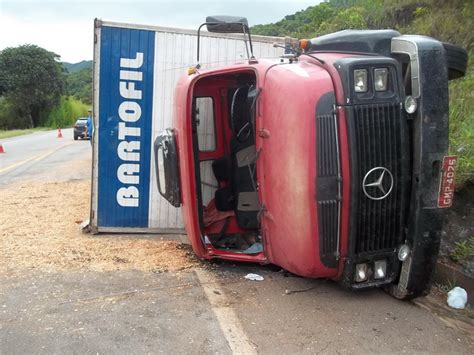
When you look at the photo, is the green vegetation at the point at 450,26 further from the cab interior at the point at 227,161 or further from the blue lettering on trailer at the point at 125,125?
the blue lettering on trailer at the point at 125,125

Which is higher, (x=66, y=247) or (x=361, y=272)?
(x=361, y=272)

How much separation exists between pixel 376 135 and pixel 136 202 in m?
3.43

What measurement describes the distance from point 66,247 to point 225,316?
7.84 feet

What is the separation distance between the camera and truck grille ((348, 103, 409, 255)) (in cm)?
318

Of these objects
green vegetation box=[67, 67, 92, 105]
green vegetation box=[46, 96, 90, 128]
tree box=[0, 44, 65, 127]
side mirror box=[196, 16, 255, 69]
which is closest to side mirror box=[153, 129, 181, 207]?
side mirror box=[196, 16, 255, 69]

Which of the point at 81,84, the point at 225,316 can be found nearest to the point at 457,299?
the point at 225,316

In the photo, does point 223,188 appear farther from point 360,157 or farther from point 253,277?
point 360,157

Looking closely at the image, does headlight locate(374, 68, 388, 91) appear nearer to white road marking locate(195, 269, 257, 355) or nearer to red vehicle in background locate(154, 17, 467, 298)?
red vehicle in background locate(154, 17, 467, 298)

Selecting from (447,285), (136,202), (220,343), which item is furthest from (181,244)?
(447,285)

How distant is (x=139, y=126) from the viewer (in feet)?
18.8

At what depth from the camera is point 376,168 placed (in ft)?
10.5

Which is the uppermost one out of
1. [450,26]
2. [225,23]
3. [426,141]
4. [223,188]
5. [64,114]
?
[64,114]

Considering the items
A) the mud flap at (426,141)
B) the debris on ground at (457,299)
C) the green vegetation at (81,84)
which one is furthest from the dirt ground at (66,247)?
the green vegetation at (81,84)

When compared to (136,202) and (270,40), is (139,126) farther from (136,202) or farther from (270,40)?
(270,40)
